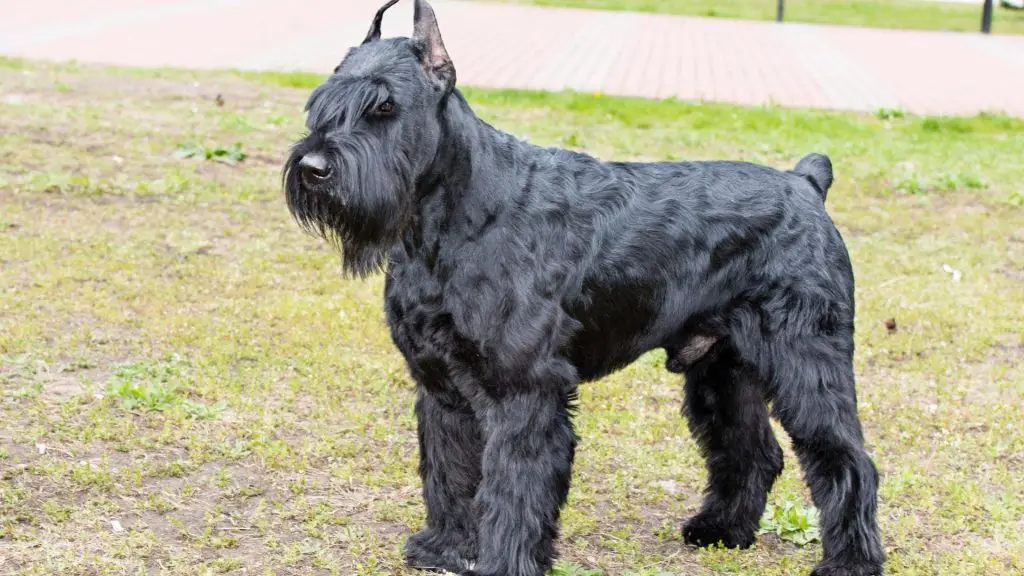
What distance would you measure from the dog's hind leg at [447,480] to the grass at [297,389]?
0.18m

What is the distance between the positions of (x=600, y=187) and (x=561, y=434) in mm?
950

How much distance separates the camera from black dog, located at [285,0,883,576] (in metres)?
3.95

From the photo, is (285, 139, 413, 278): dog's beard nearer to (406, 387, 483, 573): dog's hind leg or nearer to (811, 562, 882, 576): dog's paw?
(406, 387, 483, 573): dog's hind leg

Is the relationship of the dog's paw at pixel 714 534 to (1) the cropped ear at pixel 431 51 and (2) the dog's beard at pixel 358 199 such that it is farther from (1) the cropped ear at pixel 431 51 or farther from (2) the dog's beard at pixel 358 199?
(1) the cropped ear at pixel 431 51

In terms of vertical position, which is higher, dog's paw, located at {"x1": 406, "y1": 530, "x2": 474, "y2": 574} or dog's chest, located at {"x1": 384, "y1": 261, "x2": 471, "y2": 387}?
dog's chest, located at {"x1": 384, "y1": 261, "x2": 471, "y2": 387}

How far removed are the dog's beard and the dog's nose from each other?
22 mm

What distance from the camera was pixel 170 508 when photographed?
500 cm

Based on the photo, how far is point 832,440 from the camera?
4.50m

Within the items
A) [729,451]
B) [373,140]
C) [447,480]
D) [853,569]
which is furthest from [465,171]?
[853,569]

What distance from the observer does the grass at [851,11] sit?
21.9 meters

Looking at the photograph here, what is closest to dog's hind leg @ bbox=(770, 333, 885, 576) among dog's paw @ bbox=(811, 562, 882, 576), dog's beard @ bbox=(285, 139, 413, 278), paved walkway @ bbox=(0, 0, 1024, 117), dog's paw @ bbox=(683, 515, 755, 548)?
dog's paw @ bbox=(811, 562, 882, 576)

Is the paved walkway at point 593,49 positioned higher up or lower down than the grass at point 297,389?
higher up

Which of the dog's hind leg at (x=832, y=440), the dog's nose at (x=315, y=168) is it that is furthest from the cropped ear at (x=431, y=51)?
the dog's hind leg at (x=832, y=440)

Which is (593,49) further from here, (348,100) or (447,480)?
(348,100)
